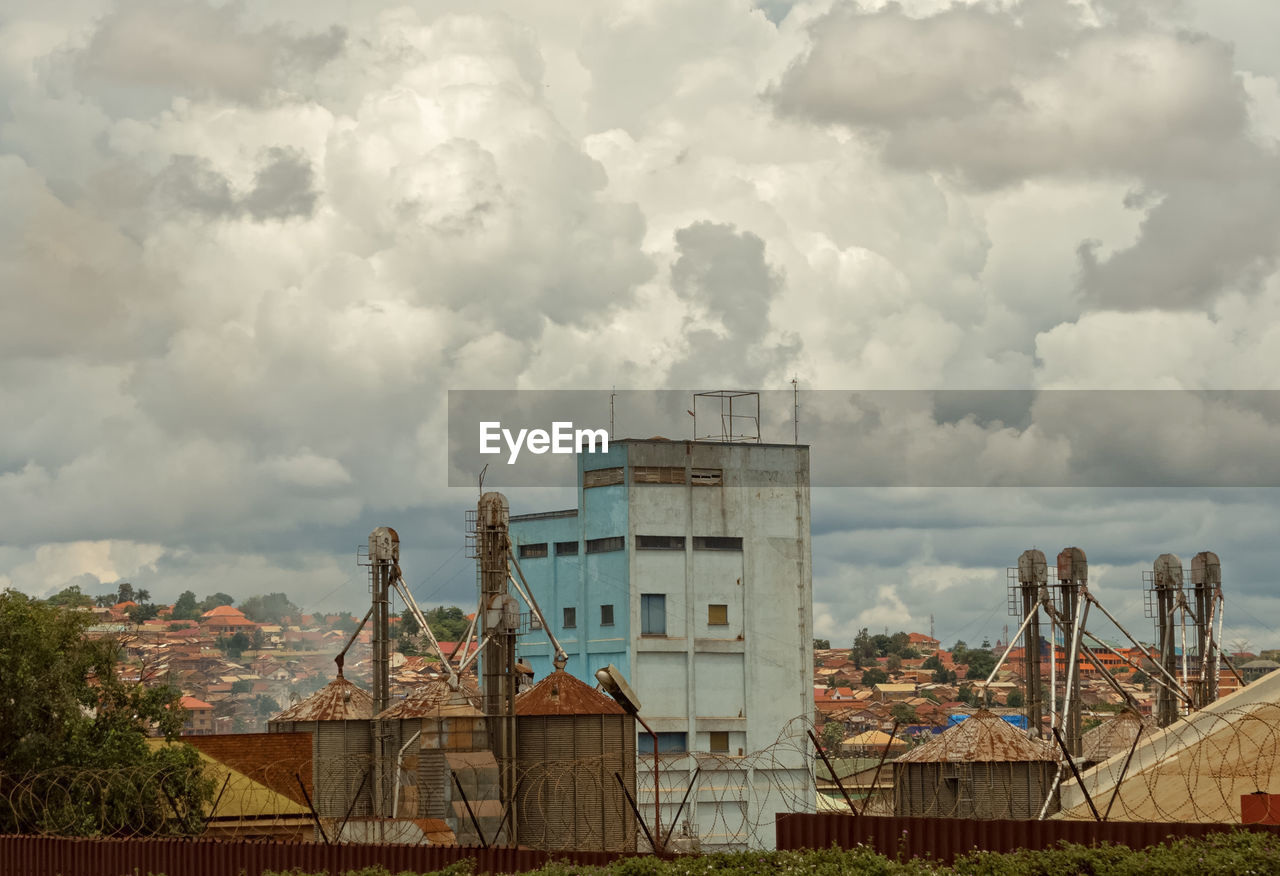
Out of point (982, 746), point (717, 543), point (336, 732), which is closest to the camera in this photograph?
point (982, 746)

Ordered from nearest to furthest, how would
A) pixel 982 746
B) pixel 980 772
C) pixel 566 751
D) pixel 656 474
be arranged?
pixel 566 751
pixel 980 772
pixel 982 746
pixel 656 474

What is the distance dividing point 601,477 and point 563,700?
78.6 ft

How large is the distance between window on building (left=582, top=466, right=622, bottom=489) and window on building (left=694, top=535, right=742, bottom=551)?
15.6ft

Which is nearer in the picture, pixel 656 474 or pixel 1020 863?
pixel 1020 863

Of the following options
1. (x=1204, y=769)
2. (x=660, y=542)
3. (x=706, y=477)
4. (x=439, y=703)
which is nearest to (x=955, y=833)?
(x=1204, y=769)

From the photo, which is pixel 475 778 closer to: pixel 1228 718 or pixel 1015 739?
pixel 1015 739

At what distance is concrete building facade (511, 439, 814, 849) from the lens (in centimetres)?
7244

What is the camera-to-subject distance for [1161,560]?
2803 inches

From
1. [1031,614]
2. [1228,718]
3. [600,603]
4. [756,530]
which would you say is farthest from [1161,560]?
[1228,718]

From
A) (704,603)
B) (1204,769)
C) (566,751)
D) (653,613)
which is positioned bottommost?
(566,751)

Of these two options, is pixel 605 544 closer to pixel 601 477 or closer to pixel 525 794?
pixel 601 477

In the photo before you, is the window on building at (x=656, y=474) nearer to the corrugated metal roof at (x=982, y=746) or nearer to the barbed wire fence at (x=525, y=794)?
the barbed wire fence at (x=525, y=794)

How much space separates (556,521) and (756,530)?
10.5 meters

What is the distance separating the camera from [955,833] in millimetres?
25391
